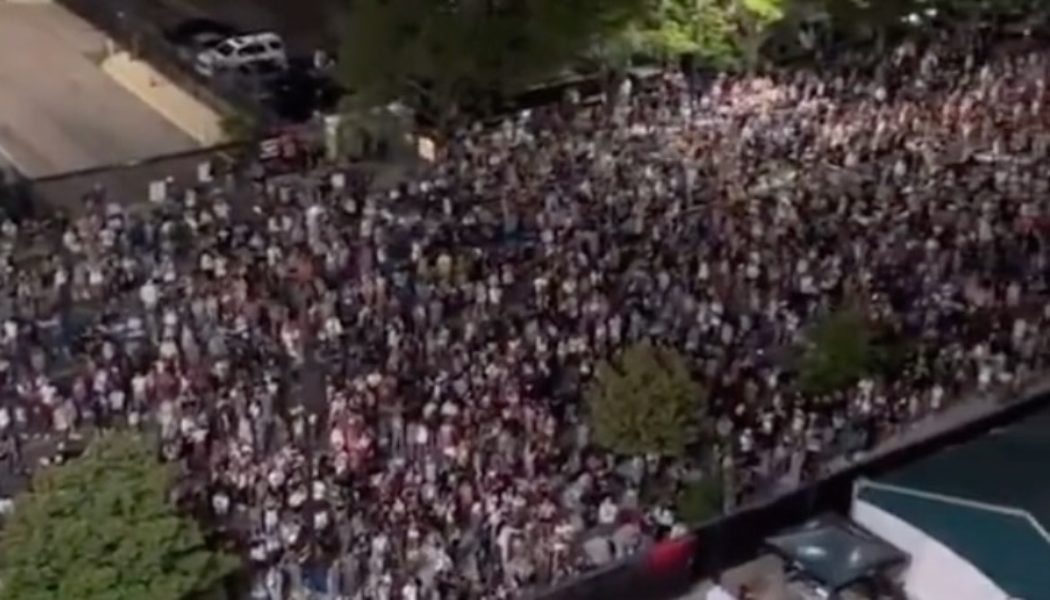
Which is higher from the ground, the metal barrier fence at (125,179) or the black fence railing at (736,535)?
the metal barrier fence at (125,179)

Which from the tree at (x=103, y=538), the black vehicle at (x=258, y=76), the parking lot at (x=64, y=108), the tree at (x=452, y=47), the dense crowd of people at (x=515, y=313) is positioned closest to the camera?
the tree at (x=103, y=538)

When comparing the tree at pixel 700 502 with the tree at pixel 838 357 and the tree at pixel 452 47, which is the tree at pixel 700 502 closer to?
the tree at pixel 838 357

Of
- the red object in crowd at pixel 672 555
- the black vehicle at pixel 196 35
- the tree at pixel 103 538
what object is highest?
the black vehicle at pixel 196 35

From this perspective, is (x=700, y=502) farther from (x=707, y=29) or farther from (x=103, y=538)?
(x=707, y=29)

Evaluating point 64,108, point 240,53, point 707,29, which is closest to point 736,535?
point 707,29

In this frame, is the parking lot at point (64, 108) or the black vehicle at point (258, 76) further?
the black vehicle at point (258, 76)

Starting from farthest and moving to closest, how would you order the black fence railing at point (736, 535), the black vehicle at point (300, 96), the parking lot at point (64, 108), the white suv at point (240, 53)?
the white suv at point (240, 53)
the black vehicle at point (300, 96)
the parking lot at point (64, 108)
the black fence railing at point (736, 535)

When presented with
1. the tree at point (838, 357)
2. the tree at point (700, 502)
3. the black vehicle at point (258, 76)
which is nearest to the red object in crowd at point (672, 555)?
the tree at point (700, 502)
